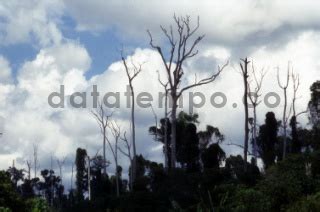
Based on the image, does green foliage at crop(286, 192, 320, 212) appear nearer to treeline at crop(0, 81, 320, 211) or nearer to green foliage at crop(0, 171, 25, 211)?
treeline at crop(0, 81, 320, 211)

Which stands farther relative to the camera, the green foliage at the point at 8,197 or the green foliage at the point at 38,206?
the green foliage at the point at 38,206

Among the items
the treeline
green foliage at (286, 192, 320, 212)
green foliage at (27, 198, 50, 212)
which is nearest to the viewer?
green foliage at (286, 192, 320, 212)

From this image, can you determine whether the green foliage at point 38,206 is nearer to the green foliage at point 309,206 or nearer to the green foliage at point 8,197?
the green foliage at point 8,197

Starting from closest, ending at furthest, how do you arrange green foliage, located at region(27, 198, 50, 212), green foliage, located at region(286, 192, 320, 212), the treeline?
green foliage, located at region(286, 192, 320, 212) < the treeline < green foliage, located at region(27, 198, 50, 212)

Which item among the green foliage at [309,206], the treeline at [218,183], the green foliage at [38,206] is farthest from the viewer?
the green foliage at [38,206]

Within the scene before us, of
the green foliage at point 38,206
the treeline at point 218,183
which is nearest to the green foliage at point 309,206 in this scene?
the treeline at point 218,183

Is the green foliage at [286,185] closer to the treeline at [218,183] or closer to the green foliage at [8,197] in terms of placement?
the treeline at [218,183]

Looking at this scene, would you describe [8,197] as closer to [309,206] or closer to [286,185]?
[286,185]

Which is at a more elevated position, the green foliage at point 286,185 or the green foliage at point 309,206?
Answer: the green foliage at point 286,185

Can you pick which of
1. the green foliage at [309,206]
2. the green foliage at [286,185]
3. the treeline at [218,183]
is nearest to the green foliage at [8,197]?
the treeline at [218,183]

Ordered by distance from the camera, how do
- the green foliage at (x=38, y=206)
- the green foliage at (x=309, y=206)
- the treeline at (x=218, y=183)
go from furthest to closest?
the green foliage at (x=38, y=206)
the treeline at (x=218, y=183)
the green foliage at (x=309, y=206)

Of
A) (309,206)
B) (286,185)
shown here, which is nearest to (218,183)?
(286,185)

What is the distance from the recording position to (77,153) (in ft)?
238

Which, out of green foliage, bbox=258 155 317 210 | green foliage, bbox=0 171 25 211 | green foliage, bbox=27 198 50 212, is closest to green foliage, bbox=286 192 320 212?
green foliage, bbox=258 155 317 210
